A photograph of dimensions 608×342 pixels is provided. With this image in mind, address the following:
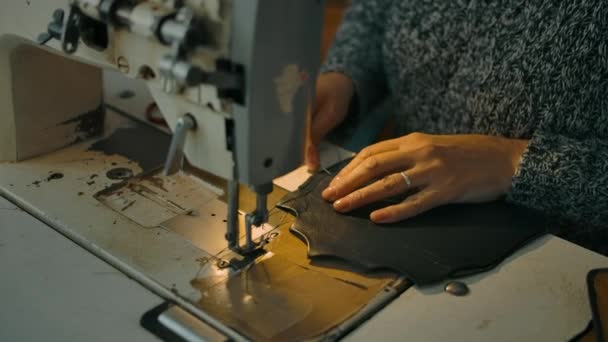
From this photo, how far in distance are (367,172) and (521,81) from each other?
362mm

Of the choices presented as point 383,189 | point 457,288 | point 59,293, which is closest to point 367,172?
point 383,189

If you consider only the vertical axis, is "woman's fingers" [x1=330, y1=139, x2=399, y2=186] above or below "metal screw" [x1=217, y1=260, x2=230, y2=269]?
above

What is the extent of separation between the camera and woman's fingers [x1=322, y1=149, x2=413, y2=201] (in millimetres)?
1171

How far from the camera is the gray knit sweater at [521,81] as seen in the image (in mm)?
1192

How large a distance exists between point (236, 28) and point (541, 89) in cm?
68

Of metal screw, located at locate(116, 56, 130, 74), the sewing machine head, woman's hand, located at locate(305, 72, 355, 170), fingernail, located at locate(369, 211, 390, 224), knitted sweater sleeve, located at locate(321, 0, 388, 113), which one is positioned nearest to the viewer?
the sewing machine head

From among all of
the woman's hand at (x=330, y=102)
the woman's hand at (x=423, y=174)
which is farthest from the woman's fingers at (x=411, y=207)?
the woman's hand at (x=330, y=102)

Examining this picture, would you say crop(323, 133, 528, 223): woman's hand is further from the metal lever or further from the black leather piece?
the metal lever

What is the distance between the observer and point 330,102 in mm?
1526

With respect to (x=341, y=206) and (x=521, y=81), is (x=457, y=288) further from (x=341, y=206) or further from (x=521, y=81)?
(x=521, y=81)

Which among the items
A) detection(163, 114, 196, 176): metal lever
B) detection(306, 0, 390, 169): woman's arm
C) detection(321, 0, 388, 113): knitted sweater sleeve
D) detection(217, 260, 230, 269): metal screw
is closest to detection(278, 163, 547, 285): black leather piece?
detection(217, 260, 230, 269): metal screw

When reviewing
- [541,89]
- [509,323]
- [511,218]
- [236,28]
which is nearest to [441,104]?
[541,89]

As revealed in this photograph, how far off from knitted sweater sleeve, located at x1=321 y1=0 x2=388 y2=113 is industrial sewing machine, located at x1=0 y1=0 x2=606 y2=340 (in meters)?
0.50

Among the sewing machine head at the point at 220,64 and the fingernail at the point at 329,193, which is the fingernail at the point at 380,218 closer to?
the fingernail at the point at 329,193
